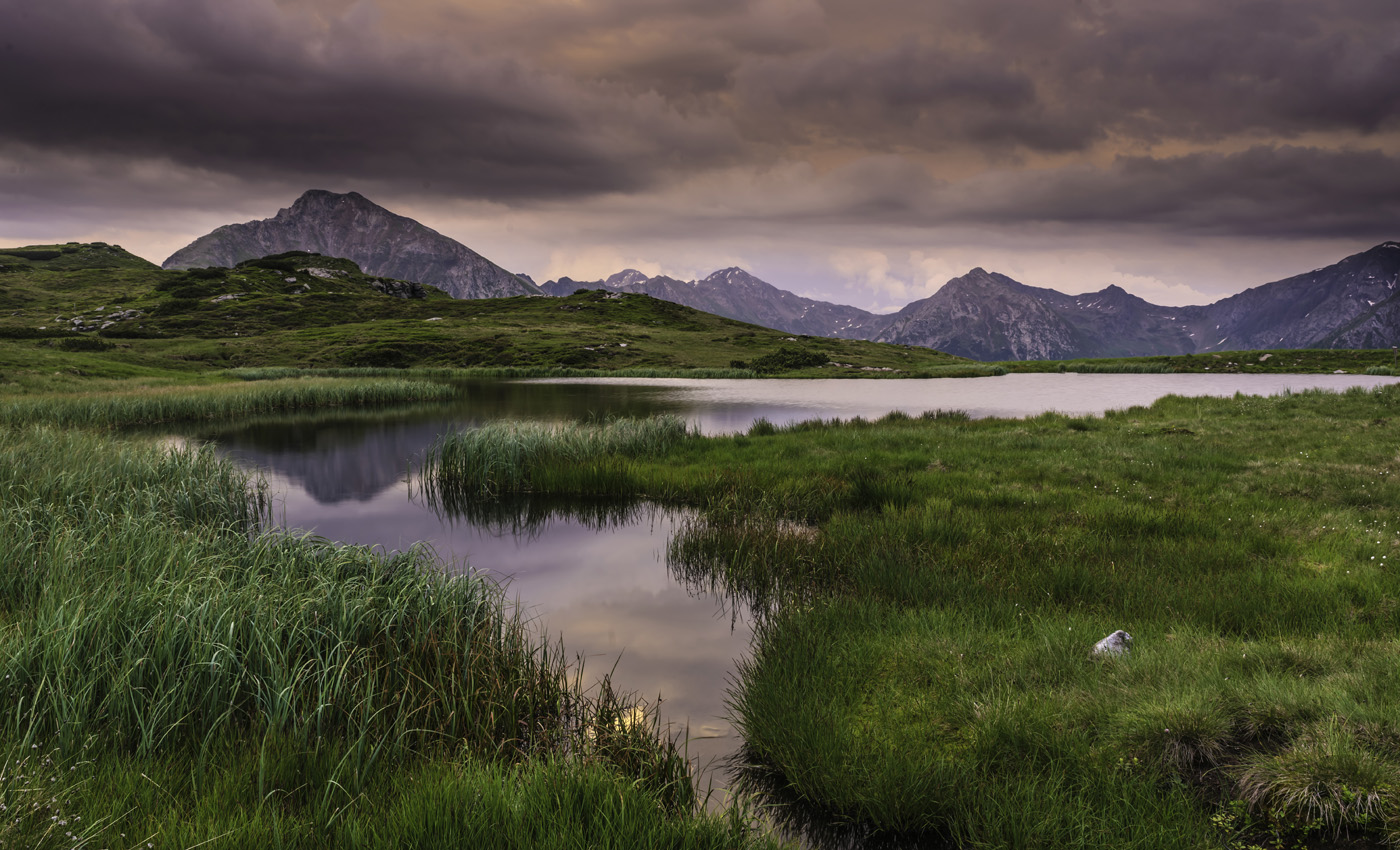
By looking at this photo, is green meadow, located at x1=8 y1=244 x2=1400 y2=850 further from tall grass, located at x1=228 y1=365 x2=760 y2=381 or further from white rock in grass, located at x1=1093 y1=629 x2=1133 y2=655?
tall grass, located at x1=228 y1=365 x2=760 y2=381

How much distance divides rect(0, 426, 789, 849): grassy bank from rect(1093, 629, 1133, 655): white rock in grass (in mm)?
4870

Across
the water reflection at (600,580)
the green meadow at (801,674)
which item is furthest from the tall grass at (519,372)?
the green meadow at (801,674)

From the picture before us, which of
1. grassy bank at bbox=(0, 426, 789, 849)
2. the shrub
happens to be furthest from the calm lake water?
the shrub

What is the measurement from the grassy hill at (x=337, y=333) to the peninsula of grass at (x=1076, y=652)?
62.6 metres

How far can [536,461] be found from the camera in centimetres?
2233

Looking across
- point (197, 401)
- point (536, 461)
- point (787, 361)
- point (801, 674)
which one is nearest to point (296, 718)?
point (801, 674)

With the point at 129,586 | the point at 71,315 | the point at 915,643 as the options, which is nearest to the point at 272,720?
the point at 129,586

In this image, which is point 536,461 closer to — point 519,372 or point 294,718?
point 294,718

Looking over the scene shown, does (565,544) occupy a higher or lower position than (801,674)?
lower

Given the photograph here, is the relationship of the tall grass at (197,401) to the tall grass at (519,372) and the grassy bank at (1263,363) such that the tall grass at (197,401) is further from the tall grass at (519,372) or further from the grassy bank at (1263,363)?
the grassy bank at (1263,363)

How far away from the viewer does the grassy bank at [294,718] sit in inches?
170

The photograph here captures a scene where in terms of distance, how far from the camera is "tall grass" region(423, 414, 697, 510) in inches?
824

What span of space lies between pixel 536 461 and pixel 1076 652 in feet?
59.9

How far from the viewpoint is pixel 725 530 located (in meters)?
14.5
